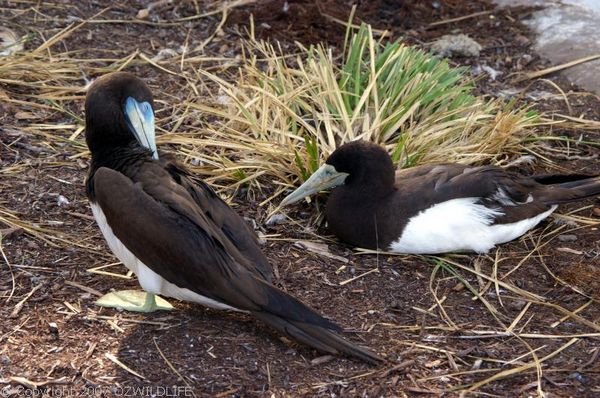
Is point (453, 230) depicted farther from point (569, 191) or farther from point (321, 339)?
point (321, 339)

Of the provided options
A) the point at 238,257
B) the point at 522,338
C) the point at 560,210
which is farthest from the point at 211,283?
the point at 560,210

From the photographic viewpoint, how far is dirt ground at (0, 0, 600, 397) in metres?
4.18

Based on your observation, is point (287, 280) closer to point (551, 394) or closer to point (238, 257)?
point (238, 257)

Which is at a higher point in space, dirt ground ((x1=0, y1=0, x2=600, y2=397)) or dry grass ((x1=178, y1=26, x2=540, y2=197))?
dry grass ((x1=178, y1=26, x2=540, y2=197))

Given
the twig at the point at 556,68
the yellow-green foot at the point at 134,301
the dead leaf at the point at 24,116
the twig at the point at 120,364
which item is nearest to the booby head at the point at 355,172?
the yellow-green foot at the point at 134,301

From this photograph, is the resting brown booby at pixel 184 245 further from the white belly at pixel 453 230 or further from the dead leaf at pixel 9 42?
the dead leaf at pixel 9 42

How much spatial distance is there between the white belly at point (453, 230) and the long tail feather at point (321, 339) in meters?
1.24

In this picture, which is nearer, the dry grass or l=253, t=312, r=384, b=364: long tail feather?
l=253, t=312, r=384, b=364: long tail feather

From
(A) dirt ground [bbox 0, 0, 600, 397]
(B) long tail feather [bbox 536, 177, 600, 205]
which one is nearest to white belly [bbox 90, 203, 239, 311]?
(A) dirt ground [bbox 0, 0, 600, 397]

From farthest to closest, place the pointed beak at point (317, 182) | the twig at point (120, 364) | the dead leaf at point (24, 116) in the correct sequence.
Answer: the dead leaf at point (24, 116) < the pointed beak at point (317, 182) < the twig at point (120, 364)

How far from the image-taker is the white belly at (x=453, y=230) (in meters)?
5.39

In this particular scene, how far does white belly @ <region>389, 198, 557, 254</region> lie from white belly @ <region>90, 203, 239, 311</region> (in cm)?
133

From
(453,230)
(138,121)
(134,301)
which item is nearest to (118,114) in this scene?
(138,121)

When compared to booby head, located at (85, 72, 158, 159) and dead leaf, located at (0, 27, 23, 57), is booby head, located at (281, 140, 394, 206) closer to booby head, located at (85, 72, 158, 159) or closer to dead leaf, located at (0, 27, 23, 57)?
booby head, located at (85, 72, 158, 159)
